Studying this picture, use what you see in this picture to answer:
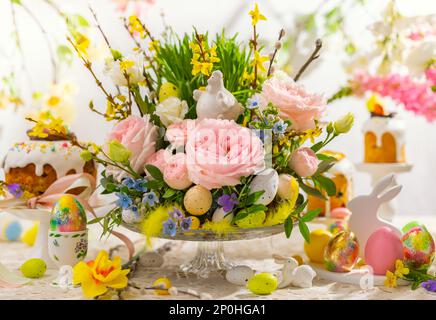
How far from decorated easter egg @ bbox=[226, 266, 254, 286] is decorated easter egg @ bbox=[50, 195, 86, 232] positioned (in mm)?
316

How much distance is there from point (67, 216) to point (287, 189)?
435mm

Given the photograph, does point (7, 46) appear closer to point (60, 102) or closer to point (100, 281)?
point (60, 102)

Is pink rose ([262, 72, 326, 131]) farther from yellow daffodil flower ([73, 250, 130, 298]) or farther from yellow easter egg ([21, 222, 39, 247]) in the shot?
yellow easter egg ([21, 222, 39, 247])

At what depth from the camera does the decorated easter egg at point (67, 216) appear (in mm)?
1198

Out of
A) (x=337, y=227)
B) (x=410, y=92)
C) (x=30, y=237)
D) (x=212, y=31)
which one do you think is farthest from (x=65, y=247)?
(x=212, y=31)

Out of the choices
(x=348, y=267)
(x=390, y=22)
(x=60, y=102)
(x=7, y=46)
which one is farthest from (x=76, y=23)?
(x=348, y=267)

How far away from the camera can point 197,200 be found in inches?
41.3

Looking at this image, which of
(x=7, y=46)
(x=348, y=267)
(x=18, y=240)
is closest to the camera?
(x=348, y=267)

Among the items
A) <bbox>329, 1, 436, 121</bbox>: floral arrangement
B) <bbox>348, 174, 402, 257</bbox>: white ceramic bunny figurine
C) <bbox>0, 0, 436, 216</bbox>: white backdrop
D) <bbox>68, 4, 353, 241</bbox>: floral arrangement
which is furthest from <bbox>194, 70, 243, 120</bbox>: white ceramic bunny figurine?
<bbox>0, 0, 436, 216</bbox>: white backdrop

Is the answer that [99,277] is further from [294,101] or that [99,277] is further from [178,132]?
[294,101]

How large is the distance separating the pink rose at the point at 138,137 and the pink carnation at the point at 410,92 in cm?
85

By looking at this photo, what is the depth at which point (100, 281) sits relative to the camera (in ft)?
3.52

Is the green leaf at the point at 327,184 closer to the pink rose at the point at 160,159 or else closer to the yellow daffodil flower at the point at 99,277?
the pink rose at the point at 160,159
